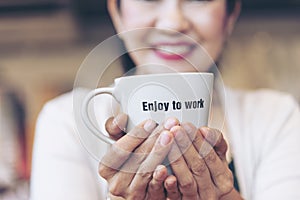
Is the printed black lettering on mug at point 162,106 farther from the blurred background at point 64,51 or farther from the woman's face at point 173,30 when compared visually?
the blurred background at point 64,51

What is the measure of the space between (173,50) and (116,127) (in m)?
0.08

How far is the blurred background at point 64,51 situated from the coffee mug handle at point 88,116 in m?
0.16

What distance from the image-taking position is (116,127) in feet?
1.02

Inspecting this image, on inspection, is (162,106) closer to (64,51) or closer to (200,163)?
(200,163)

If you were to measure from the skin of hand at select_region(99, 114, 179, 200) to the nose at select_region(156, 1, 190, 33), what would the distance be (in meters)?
0.09

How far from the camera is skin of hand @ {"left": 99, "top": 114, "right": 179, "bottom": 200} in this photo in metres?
0.30

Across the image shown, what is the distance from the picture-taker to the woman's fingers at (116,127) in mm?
311

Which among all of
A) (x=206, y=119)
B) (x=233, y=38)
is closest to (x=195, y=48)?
(x=206, y=119)

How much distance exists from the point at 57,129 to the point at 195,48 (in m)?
0.12

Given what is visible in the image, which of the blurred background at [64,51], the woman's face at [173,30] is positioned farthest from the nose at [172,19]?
the blurred background at [64,51]

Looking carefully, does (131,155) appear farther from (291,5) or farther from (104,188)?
A: (291,5)

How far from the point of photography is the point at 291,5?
0.55 metres

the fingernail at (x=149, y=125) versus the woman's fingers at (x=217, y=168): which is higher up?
the fingernail at (x=149, y=125)

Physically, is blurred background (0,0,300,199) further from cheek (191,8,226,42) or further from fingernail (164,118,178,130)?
fingernail (164,118,178,130)
